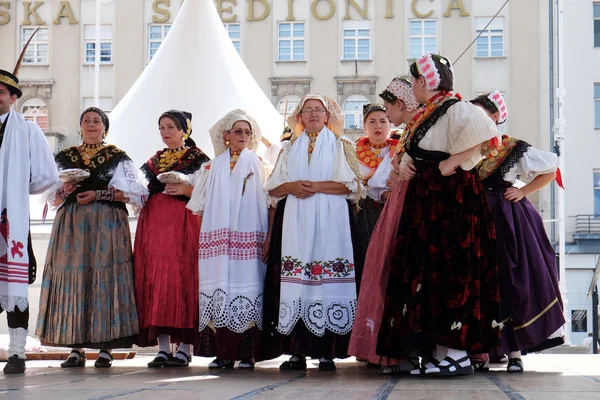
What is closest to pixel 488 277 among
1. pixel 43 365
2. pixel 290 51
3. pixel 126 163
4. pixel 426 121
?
pixel 426 121

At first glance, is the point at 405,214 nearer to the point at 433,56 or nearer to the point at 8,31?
the point at 433,56

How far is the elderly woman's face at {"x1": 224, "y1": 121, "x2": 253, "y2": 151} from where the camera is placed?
21.5 ft

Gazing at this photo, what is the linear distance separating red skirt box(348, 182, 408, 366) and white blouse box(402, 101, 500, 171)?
31cm

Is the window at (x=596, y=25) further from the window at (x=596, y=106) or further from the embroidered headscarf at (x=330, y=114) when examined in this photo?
the embroidered headscarf at (x=330, y=114)

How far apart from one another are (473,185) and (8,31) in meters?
26.4

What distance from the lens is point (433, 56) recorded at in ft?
17.5

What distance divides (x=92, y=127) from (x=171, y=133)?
1.61 feet

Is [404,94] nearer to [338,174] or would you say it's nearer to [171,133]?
[338,174]

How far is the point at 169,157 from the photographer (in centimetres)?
690

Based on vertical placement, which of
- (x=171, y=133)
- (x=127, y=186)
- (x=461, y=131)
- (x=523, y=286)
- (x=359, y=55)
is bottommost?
(x=523, y=286)

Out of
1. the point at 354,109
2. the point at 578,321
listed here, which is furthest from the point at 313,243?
the point at 354,109

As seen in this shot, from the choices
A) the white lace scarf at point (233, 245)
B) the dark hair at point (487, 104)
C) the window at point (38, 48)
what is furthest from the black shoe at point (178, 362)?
the window at point (38, 48)

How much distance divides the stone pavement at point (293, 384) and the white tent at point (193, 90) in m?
3.62

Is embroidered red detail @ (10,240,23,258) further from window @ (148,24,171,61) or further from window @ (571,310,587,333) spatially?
window @ (148,24,171,61)
